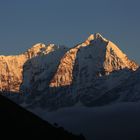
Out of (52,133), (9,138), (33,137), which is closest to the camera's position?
(9,138)

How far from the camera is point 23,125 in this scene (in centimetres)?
14662

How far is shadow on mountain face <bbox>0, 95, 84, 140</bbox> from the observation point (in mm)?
140500

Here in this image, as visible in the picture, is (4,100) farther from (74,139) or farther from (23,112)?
(74,139)

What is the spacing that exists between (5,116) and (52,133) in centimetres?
1099

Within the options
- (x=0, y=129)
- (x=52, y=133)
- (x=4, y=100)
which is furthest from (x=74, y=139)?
(x=0, y=129)

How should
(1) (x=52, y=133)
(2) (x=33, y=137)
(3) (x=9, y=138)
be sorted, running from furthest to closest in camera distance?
1. (1) (x=52, y=133)
2. (2) (x=33, y=137)
3. (3) (x=9, y=138)

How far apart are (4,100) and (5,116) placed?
46.3ft

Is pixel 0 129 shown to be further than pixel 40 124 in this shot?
No

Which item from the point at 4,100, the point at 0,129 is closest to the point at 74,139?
the point at 4,100

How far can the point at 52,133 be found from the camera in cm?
15325

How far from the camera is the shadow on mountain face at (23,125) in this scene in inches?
5531

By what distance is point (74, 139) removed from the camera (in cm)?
15712

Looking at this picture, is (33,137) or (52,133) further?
(52,133)

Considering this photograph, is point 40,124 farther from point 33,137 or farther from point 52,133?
point 33,137
